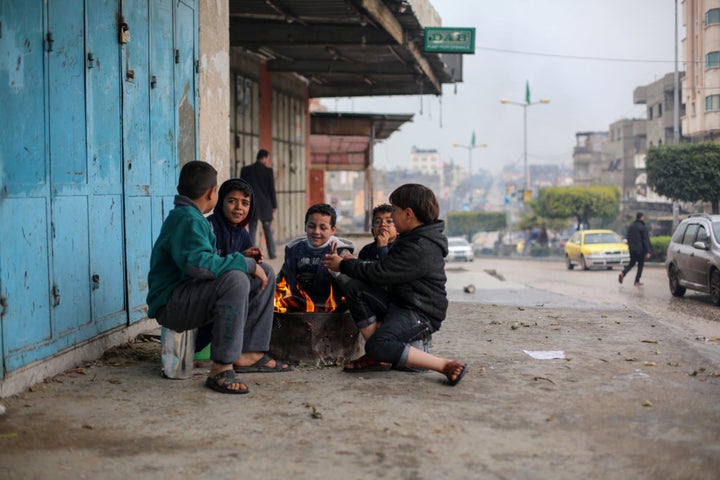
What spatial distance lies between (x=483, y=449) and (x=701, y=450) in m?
1.04

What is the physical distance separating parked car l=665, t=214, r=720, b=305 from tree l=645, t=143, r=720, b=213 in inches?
1245

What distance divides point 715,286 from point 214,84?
10.4 metres

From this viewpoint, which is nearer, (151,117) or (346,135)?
(151,117)

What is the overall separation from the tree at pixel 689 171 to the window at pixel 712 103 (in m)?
6.07

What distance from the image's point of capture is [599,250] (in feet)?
109

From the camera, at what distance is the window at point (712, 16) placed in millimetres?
52231

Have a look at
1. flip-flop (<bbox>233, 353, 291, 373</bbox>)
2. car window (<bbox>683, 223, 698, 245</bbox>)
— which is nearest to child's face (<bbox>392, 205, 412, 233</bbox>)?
flip-flop (<bbox>233, 353, 291, 373</bbox>)

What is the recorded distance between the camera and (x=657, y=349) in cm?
717

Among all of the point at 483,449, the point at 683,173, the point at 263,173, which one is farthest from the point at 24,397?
the point at 683,173

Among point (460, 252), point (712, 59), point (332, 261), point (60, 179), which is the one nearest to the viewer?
point (60, 179)

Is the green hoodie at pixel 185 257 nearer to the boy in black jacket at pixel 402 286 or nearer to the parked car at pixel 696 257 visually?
the boy in black jacket at pixel 402 286

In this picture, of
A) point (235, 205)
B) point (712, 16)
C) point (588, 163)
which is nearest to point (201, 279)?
point (235, 205)

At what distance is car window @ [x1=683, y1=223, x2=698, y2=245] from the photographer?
1619 centimetres

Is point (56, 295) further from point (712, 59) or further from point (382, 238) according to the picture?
point (712, 59)
